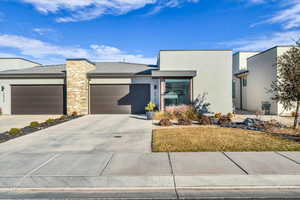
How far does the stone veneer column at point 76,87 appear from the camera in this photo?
16.7 meters

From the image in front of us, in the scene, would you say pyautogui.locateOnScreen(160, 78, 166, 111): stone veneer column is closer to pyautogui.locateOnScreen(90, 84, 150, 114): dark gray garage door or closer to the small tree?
pyautogui.locateOnScreen(90, 84, 150, 114): dark gray garage door

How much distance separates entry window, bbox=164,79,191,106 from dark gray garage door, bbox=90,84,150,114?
282 centimetres

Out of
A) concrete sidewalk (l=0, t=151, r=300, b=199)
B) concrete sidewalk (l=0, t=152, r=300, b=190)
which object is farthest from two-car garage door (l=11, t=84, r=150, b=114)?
concrete sidewalk (l=0, t=151, r=300, b=199)

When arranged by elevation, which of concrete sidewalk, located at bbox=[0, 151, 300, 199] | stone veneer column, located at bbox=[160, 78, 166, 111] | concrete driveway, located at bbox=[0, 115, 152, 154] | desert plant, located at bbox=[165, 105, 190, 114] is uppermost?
stone veneer column, located at bbox=[160, 78, 166, 111]

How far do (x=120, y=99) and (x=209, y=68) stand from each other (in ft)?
29.2

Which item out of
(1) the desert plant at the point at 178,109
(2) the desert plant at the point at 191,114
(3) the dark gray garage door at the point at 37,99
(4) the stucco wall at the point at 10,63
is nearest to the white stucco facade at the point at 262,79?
(2) the desert plant at the point at 191,114

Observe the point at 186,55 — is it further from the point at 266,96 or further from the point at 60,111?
the point at 60,111

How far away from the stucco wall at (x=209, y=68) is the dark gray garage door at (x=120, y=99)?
3.40 metres

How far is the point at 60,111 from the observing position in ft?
58.0

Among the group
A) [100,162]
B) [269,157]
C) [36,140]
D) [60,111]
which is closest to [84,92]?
[60,111]

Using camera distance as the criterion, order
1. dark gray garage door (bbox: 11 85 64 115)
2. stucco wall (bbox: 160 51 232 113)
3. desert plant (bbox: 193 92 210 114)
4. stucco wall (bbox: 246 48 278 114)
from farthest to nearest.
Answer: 1. dark gray garage door (bbox: 11 85 64 115)
2. stucco wall (bbox: 246 48 278 114)
3. stucco wall (bbox: 160 51 232 113)
4. desert plant (bbox: 193 92 210 114)

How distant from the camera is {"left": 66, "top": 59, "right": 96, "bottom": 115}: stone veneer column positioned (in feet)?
54.7

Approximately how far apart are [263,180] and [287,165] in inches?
55.4

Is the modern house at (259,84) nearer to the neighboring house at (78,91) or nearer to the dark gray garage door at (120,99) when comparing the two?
the neighboring house at (78,91)
